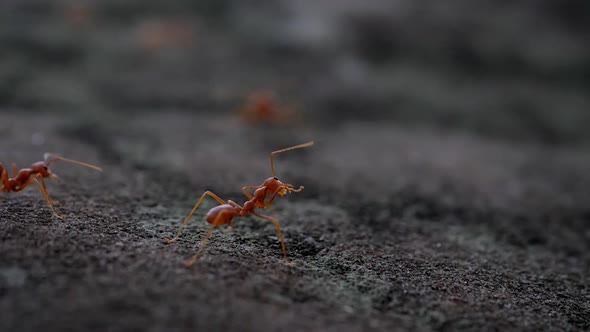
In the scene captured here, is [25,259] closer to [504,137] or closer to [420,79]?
[504,137]

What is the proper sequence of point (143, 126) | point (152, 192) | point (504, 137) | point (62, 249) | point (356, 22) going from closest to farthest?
point (62, 249), point (152, 192), point (143, 126), point (504, 137), point (356, 22)

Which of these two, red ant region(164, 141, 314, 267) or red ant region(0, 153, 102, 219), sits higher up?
red ant region(0, 153, 102, 219)

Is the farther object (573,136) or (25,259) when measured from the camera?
(573,136)

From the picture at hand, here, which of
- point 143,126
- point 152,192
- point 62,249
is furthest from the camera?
point 143,126

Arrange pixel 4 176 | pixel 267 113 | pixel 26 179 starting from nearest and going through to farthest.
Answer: pixel 4 176 → pixel 26 179 → pixel 267 113

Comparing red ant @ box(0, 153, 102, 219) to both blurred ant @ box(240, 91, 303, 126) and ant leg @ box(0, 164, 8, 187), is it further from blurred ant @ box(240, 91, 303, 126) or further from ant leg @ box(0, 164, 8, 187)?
blurred ant @ box(240, 91, 303, 126)

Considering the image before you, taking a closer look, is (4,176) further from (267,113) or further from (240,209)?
(267,113)

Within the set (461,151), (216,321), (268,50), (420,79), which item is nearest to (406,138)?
(461,151)

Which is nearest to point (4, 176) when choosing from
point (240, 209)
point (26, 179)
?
point (26, 179)

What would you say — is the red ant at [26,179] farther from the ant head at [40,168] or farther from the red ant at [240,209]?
the red ant at [240,209]

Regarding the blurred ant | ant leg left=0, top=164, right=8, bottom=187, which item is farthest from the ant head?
the blurred ant

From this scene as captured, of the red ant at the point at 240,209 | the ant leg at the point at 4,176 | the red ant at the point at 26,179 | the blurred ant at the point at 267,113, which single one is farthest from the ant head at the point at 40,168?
the blurred ant at the point at 267,113
